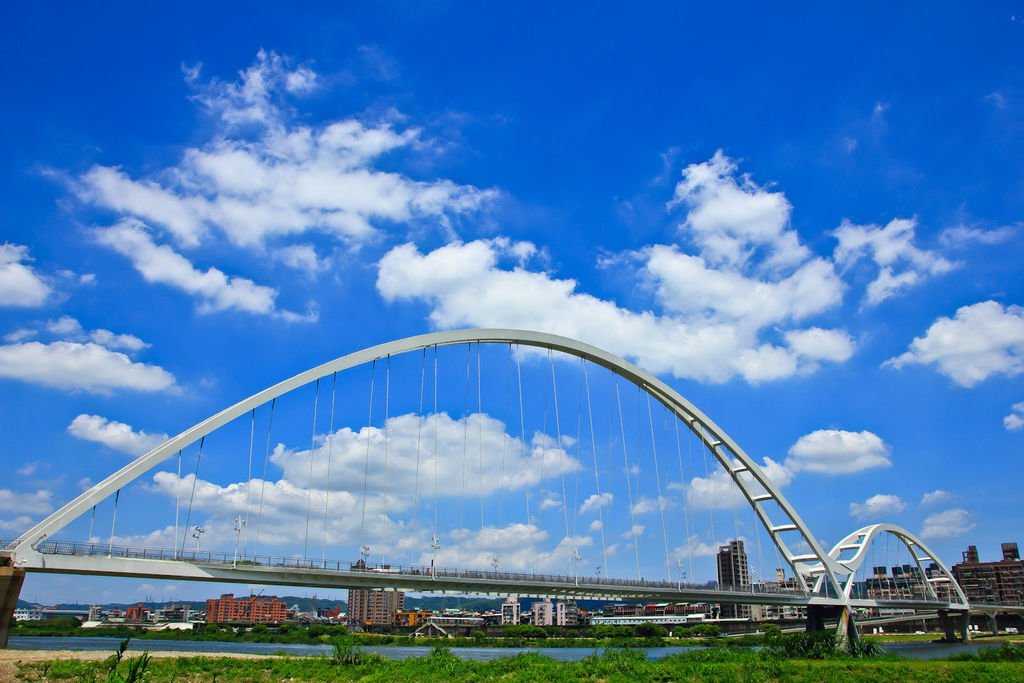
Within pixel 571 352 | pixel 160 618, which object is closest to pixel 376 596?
pixel 160 618

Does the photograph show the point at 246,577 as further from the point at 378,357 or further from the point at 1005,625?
the point at 1005,625

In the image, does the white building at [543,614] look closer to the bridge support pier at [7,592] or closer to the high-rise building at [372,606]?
the high-rise building at [372,606]

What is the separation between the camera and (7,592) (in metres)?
28.2

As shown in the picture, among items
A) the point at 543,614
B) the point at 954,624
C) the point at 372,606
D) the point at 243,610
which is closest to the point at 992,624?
the point at 954,624

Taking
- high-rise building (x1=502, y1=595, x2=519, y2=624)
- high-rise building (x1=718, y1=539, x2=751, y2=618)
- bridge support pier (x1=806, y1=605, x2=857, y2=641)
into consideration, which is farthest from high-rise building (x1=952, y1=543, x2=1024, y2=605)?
bridge support pier (x1=806, y1=605, x2=857, y2=641)

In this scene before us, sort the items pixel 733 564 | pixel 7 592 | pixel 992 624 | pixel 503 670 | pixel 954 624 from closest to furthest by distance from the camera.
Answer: pixel 7 592 → pixel 503 670 → pixel 954 624 → pixel 992 624 → pixel 733 564

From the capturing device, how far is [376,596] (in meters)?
170

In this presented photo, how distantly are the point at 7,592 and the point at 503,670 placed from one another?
1894cm

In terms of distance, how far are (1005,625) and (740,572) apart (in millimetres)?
51017

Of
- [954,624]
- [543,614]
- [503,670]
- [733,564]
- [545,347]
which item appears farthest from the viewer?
[733,564]

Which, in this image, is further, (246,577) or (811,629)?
(811,629)

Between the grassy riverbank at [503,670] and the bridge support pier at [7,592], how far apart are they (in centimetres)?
317

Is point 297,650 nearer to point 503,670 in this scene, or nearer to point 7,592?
point 7,592

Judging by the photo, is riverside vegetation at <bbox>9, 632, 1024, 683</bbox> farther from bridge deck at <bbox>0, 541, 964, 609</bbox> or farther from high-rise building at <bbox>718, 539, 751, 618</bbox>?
high-rise building at <bbox>718, 539, 751, 618</bbox>
